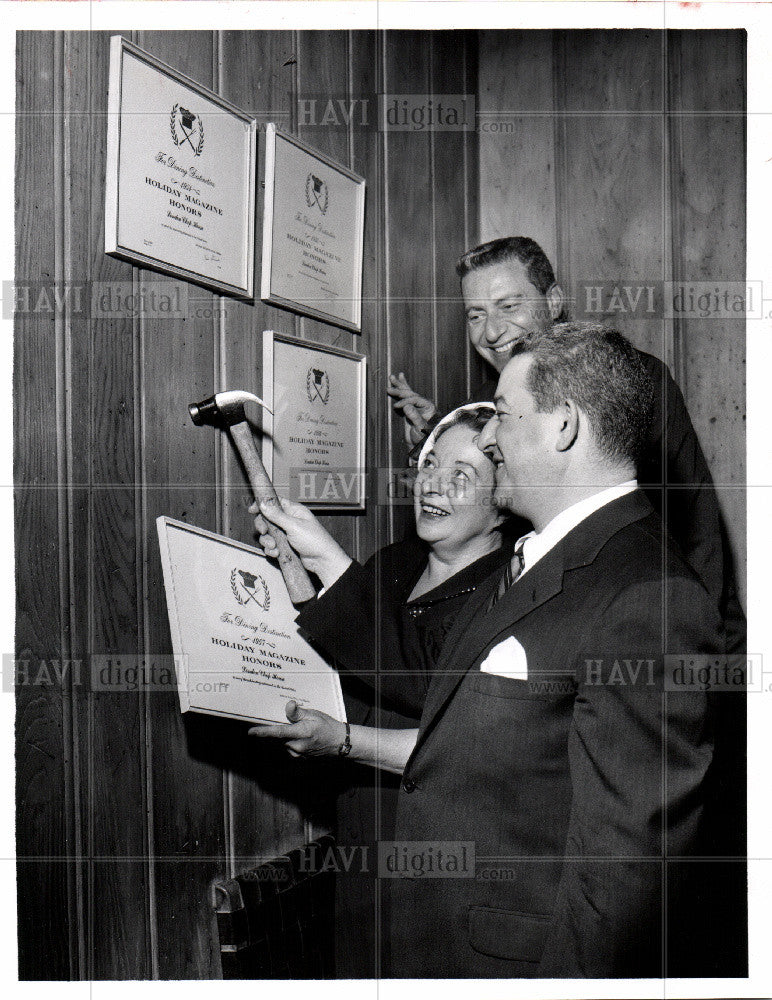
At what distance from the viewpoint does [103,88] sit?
5.13 ft

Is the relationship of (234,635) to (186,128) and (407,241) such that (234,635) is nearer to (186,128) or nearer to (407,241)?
(186,128)

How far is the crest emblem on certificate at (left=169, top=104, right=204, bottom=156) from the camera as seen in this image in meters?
1.72

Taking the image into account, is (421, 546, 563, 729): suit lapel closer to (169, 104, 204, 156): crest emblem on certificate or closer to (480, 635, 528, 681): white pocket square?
(480, 635, 528, 681): white pocket square

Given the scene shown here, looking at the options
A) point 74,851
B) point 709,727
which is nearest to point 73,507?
point 74,851

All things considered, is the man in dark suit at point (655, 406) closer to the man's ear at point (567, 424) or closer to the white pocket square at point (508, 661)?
the man's ear at point (567, 424)

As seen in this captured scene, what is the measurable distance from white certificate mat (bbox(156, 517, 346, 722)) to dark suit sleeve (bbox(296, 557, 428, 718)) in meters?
0.05

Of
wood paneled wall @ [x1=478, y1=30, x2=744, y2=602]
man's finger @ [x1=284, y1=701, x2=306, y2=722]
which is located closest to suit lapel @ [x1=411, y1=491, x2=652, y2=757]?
man's finger @ [x1=284, y1=701, x2=306, y2=722]

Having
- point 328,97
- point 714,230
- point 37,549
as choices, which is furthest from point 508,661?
point 714,230

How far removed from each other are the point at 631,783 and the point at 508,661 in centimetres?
28

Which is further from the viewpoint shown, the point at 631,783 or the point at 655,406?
the point at 655,406

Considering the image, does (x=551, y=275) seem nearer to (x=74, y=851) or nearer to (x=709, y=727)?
(x=709, y=727)

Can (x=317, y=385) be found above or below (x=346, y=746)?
above

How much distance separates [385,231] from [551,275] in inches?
18.9

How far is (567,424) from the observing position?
5.10 feet
